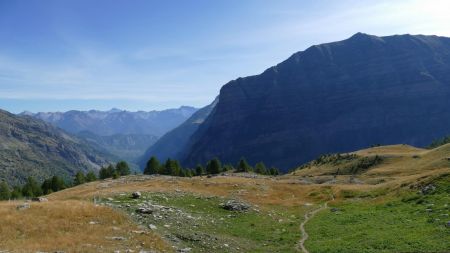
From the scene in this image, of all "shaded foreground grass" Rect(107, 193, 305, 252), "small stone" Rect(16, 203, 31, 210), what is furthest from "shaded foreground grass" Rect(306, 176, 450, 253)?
"small stone" Rect(16, 203, 31, 210)

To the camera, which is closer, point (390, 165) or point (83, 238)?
point (83, 238)

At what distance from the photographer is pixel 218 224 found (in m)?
44.2

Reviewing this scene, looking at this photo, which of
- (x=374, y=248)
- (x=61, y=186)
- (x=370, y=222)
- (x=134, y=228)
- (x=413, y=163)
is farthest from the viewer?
(x=61, y=186)

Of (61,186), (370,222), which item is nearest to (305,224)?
(370,222)

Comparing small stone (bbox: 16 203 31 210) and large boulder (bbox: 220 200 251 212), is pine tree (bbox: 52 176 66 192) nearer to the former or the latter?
large boulder (bbox: 220 200 251 212)

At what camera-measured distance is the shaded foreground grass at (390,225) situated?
32.2 metres

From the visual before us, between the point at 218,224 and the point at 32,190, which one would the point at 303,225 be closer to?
the point at 218,224

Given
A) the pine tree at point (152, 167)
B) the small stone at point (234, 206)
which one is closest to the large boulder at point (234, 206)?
the small stone at point (234, 206)

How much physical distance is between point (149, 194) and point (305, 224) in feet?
66.1

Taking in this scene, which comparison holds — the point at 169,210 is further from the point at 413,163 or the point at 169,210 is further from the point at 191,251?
the point at 413,163

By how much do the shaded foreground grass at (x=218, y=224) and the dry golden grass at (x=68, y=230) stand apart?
8.86 ft

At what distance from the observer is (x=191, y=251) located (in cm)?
3397

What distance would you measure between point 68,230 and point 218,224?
15.6 metres

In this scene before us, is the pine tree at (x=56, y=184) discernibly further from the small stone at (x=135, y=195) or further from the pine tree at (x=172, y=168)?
the small stone at (x=135, y=195)
